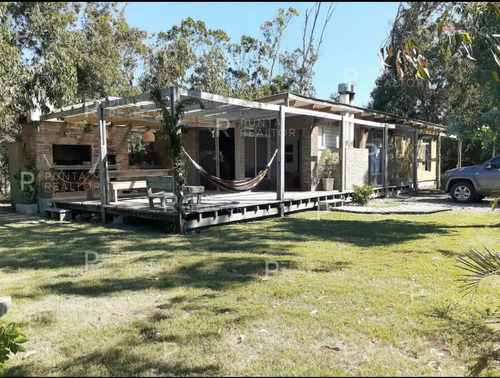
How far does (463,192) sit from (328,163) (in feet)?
13.7

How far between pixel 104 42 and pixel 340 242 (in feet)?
36.2

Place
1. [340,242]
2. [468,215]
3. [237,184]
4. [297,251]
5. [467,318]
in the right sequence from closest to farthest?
[467,318], [297,251], [340,242], [237,184], [468,215]

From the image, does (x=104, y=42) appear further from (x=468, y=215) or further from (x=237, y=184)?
(x=468, y=215)

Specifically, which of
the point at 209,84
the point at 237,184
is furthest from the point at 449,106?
the point at 237,184

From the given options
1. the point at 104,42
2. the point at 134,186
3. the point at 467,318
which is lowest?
the point at 467,318

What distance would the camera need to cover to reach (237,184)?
7934 mm

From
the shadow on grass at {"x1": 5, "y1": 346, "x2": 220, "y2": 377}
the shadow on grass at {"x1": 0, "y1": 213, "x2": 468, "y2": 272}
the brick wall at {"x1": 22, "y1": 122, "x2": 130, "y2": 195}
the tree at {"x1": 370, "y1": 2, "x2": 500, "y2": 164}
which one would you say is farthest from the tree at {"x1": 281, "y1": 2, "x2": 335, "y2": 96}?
the shadow on grass at {"x1": 5, "y1": 346, "x2": 220, "y2": 377}

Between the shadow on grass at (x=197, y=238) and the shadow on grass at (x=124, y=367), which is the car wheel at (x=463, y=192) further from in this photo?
the shadow on grass at (x=124, y=367)

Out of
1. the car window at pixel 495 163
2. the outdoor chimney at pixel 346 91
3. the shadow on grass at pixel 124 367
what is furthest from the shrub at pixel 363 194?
the shadow on grass at pixel 124 367

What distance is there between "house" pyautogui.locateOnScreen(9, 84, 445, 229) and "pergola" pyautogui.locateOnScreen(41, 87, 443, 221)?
0.11 ft

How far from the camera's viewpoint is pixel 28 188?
9.98 m

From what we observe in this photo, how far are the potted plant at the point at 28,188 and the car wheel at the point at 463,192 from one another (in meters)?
12.5

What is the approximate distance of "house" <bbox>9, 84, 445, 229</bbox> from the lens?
10.1 meters

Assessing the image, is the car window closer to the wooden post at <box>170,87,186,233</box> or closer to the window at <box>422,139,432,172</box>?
the window at <box>422,139,432,172</box>
